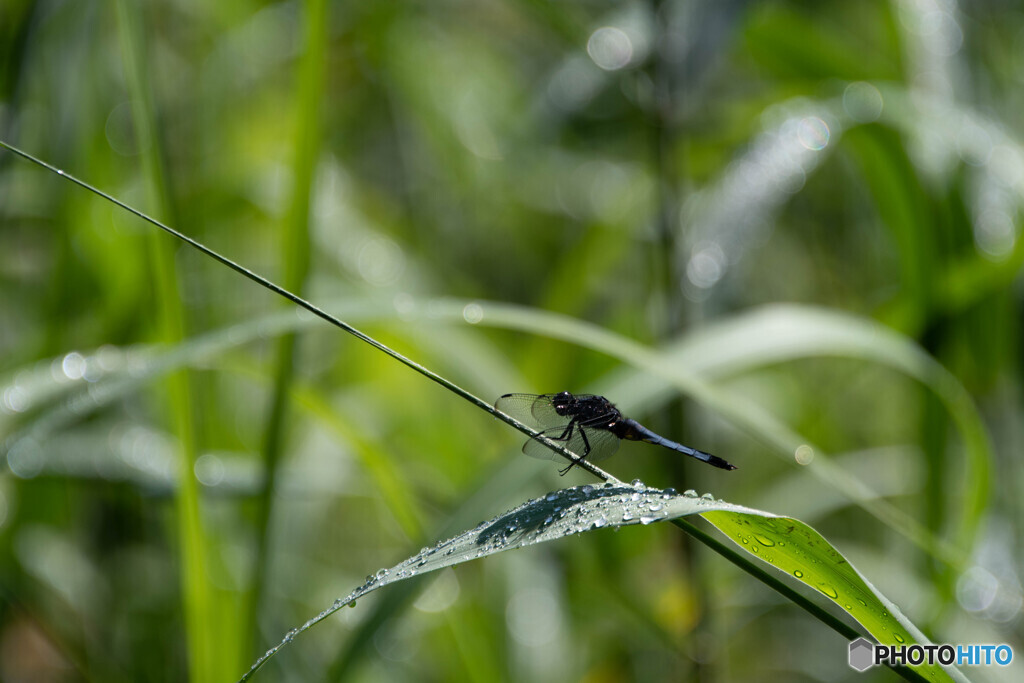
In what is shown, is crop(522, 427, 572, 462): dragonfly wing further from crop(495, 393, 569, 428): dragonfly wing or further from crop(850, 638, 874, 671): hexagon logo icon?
crop(850, 638, 874, 671): hexagon logo icon

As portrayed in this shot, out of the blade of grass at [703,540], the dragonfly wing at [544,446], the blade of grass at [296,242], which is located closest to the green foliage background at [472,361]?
the blade of grass at [296,242]

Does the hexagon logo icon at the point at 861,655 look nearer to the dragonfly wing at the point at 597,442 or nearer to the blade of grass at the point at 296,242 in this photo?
the dragonfly wing at the point at 597,442

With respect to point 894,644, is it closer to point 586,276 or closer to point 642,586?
point 586,276

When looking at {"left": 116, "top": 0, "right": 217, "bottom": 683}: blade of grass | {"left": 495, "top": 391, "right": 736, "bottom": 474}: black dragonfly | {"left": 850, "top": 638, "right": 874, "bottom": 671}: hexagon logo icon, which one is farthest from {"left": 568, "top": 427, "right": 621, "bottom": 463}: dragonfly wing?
{"left": 116, "top": 0, "right": 217, "bottom": 683}: blade of grass

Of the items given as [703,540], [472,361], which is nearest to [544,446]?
[703,540]

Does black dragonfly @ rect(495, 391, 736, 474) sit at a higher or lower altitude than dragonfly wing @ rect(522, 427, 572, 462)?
higher
